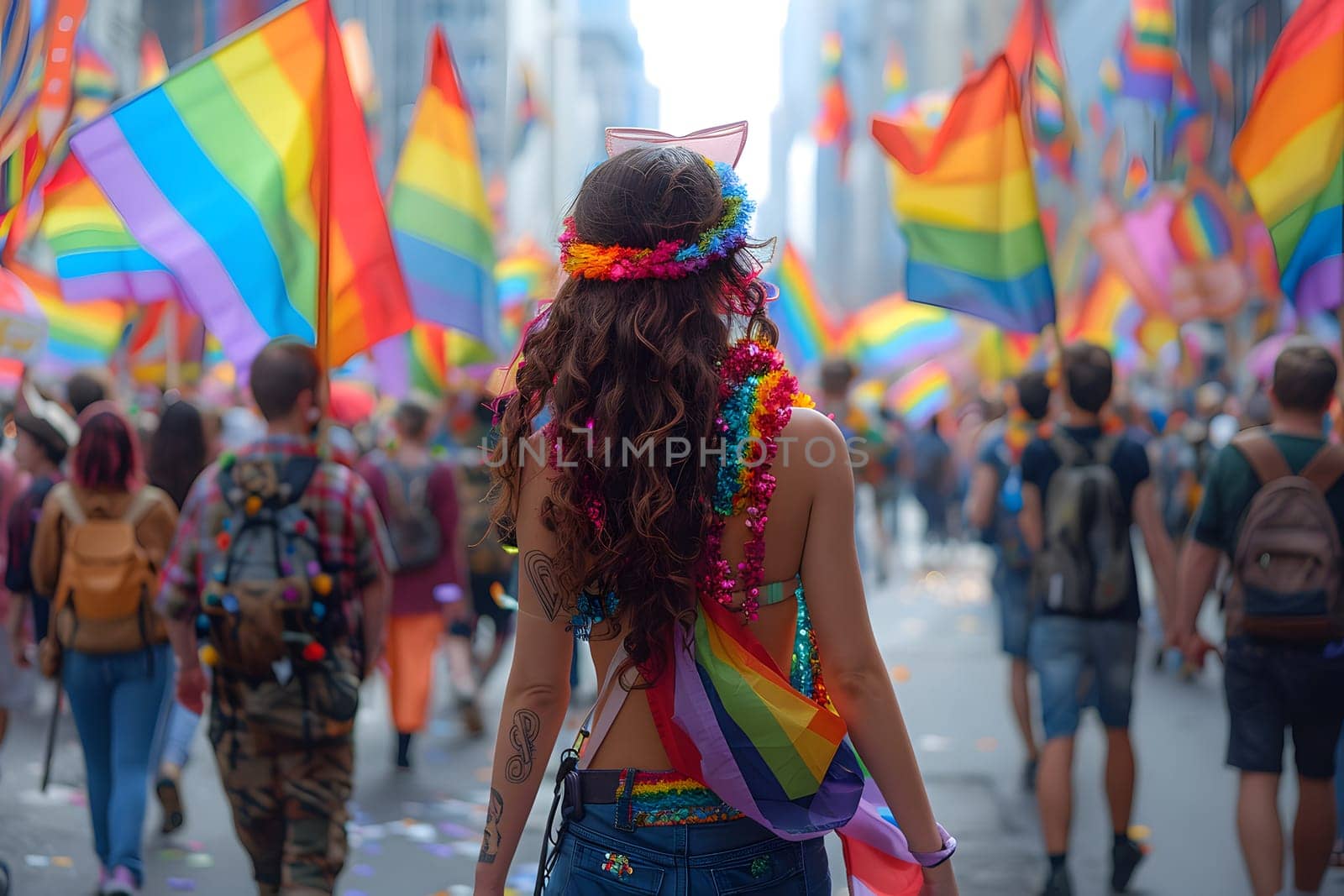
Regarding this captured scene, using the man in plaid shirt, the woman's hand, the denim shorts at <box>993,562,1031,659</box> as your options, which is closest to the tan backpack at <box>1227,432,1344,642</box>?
the denim shorts at <box>993,562,1031,659</box>

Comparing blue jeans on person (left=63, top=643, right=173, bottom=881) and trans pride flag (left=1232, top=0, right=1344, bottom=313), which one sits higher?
trans pride flag (left=1232, top=0, right=1344, bottom=313)

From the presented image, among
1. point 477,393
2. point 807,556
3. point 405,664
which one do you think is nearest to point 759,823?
point 807,556

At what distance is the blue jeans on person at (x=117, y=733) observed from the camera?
16.3 ft

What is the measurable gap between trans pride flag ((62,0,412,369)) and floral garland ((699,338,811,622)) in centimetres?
273

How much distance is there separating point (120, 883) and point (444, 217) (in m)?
4.25

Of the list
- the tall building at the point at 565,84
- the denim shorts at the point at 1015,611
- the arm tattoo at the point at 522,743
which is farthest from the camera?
the tall building at the point at 565,84

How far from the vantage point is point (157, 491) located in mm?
5188

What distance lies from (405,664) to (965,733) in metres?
3.30

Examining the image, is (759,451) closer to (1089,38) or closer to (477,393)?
(477,393)

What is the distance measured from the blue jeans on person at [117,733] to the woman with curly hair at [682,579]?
124 inches

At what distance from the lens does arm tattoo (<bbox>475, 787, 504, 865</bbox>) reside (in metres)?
2.32

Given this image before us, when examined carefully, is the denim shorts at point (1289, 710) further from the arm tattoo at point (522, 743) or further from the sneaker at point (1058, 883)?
the arm tattoo at point (522, 743)

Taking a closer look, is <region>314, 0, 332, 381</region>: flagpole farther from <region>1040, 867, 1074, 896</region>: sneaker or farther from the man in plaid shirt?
<region>1040, 867, 1074, 896</region>: sneaker

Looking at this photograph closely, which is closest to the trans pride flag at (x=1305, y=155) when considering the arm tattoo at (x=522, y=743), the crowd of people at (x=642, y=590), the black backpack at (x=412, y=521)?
the crowd of people at (x=642, y=590)
